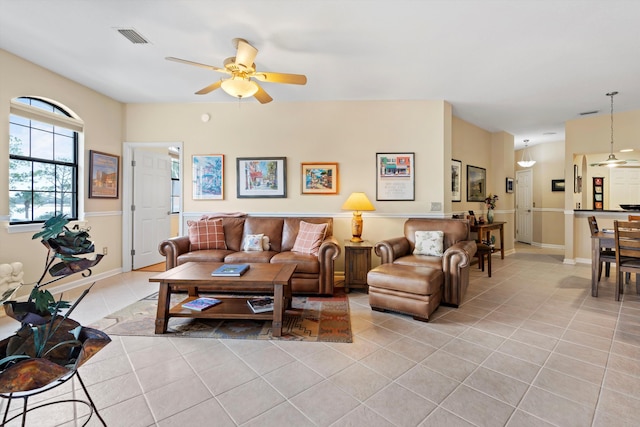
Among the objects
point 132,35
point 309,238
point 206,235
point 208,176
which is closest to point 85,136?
point 208,176

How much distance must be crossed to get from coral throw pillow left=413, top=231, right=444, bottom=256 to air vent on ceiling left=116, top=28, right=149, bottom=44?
366cm

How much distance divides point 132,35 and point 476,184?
6.02 meters

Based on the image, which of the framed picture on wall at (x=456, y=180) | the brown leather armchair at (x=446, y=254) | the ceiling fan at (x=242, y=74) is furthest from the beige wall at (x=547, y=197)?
the ceiling fan at (x=242, y=74)

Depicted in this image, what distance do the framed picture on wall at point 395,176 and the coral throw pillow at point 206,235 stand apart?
93.2 inches

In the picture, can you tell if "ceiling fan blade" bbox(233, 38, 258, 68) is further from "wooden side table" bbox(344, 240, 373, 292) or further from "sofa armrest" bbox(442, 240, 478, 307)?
"sofa armrest" bbox(442, 240, 478, 307)

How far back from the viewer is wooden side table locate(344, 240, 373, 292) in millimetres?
3738

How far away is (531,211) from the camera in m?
7.93

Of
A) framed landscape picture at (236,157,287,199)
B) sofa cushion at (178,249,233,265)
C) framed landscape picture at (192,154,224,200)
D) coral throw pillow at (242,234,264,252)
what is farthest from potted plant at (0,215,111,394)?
framed landscape picture at (192,154,224,200)

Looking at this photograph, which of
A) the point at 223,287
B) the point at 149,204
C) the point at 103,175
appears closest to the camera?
the point at 223,287

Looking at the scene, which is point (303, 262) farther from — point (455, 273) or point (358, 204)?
point (455, 273)

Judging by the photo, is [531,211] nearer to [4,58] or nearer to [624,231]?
[624,231]

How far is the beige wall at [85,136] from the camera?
3.14 m

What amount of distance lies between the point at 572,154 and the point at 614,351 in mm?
4605

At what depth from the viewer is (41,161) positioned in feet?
11.8
